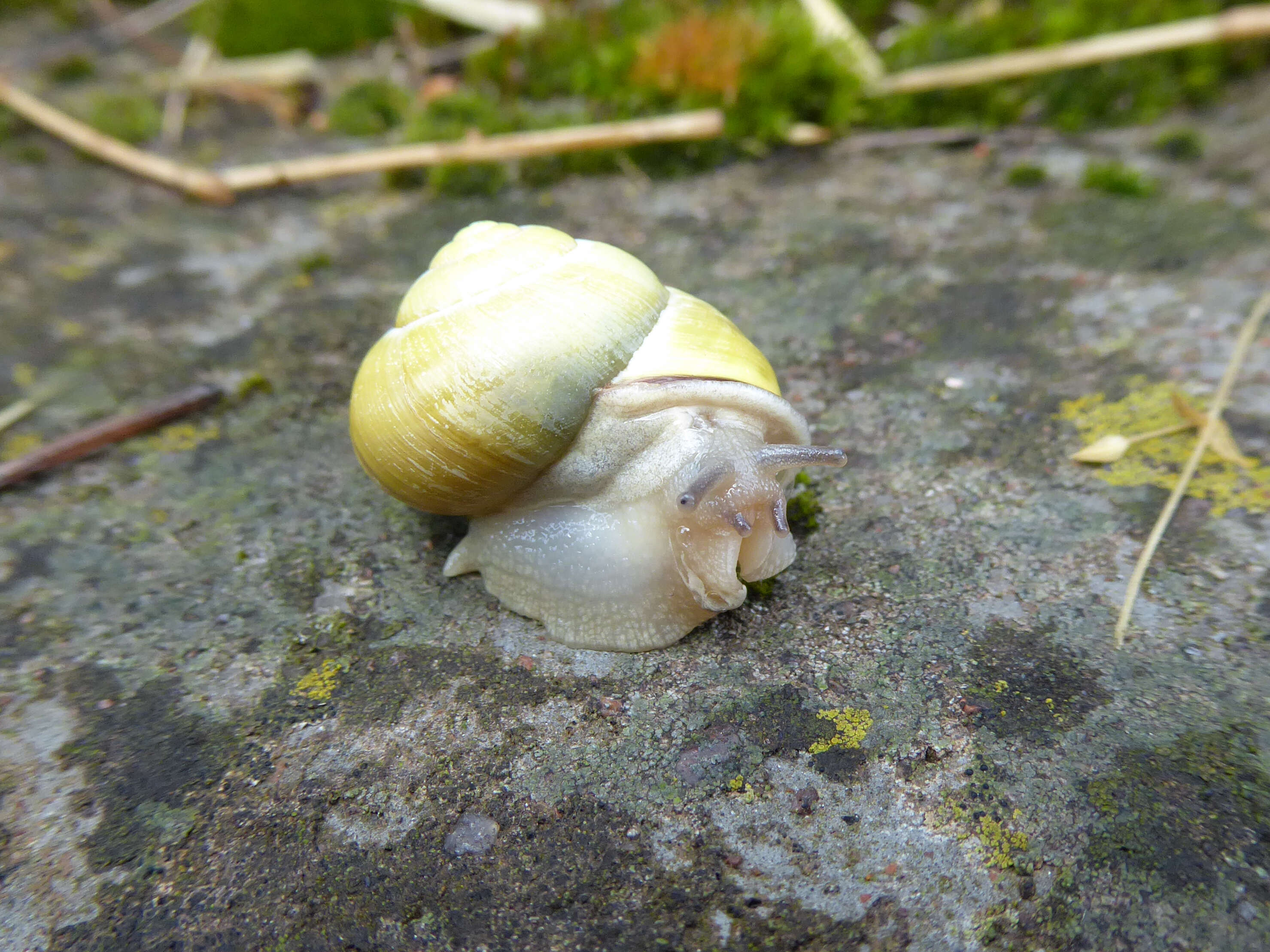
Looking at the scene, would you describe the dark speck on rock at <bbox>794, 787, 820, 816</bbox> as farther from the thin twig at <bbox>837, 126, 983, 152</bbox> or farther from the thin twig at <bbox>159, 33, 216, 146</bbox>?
the thin twig at <bbox>159, 33, 216, 146</bbox>

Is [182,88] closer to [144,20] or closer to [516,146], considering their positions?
[144,20]

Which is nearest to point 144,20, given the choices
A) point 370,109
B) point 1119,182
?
point 370,109

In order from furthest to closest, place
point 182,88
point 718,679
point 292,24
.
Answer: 1. point 292,24
2. point 182,88
3. point 718,679

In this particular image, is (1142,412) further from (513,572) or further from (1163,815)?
(513,572)

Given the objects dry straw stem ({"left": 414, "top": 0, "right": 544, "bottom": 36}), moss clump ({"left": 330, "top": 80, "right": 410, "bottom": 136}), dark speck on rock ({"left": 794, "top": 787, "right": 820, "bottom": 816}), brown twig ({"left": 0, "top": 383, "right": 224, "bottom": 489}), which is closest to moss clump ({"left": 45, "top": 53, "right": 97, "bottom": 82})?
moss clump ({"left": 330, "top": 80, "right": 410, "bottom": 136})

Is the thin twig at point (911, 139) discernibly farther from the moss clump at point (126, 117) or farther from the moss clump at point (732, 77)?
the moss clump at point (126, 117)

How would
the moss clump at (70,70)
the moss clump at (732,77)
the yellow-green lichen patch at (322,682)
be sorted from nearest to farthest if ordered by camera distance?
the yellow-green lichen patch at (322,682)
the moss clump at (732,77)
the moss clump at (70,70)

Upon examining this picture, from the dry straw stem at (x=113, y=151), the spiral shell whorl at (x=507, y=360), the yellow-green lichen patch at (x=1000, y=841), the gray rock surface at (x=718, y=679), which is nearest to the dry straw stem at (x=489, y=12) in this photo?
the dry straw stem at (x=113, y=151)
